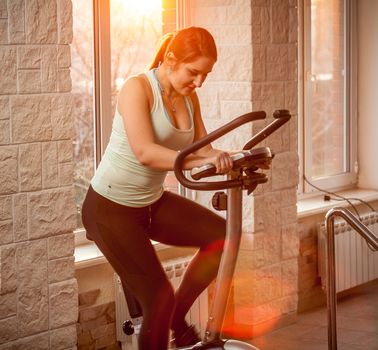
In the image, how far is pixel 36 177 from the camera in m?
3.77

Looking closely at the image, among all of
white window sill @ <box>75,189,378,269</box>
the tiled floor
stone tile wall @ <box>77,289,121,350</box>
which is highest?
white window sill @ <box>75,189,378,269</box>

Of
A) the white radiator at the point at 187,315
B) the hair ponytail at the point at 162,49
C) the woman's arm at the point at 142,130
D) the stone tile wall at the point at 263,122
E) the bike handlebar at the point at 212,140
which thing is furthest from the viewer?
the stone tile wall at the point at 263,122

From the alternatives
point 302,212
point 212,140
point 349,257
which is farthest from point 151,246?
point 349,257

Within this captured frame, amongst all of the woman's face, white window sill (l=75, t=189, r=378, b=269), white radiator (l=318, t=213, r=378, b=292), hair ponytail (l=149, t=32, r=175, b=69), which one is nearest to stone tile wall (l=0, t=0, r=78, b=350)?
white window sill (l=75, t=189, r=378, b=269)

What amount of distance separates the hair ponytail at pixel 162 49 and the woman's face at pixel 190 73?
12 centimetres

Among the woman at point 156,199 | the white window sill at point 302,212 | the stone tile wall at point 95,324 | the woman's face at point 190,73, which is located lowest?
the stone tile wall at point 95,324

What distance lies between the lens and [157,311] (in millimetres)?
3307

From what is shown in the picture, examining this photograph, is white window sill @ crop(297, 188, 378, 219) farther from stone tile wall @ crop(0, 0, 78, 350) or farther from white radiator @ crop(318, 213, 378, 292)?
stone tile wall @ crop(0, 0, 78, 350)

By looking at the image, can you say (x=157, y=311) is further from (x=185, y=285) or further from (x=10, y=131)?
(x=10, y=131)

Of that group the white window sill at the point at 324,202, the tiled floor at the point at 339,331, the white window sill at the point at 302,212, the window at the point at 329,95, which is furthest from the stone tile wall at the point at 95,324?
the window at the point at 329,95

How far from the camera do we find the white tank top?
3.35 meters

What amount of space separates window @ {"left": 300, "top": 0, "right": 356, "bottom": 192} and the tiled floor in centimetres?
78

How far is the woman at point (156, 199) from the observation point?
328 centimetres

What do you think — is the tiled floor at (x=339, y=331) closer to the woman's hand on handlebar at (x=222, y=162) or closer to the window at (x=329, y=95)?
the window at (x=329, y=95)
